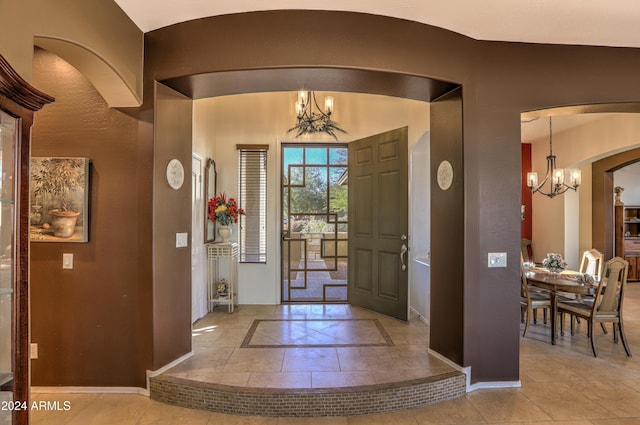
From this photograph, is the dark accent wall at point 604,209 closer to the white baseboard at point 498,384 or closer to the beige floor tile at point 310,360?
the white baseboard at point 498,384

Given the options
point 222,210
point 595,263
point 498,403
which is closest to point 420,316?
point 498,403

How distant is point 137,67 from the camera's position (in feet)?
8.85

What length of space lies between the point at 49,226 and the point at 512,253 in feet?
11.9

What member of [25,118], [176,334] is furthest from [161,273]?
[25,118]

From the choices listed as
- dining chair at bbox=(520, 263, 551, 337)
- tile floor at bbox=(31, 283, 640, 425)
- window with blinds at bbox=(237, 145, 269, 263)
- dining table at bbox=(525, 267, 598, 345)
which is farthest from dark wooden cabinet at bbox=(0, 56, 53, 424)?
dining table at bbox=(525, 267, 598, 345)

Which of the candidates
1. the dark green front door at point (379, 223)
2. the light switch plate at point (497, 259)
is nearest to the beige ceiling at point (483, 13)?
the dark green front door at point (379, 223)

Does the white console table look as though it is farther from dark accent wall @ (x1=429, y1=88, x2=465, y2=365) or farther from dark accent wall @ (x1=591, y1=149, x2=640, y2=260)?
dark accent wall @ (x1=591, y1=149, x2=640, y2=260)

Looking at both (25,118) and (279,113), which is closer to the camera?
(25,118)

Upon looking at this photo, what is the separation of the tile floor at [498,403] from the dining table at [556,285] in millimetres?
468

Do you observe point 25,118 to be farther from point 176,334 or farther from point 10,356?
point 176,334

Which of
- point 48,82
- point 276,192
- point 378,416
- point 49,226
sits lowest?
point 378,416

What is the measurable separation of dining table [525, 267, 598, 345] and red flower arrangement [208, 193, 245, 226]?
3602mm

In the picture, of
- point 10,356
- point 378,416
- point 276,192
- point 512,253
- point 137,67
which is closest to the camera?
point 10,356

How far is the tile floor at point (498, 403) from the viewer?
2439 mm
